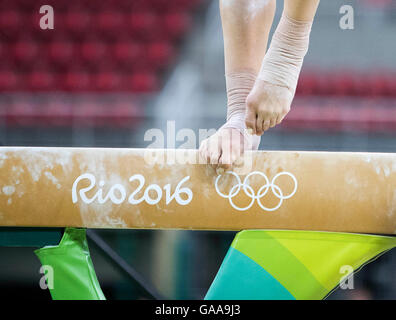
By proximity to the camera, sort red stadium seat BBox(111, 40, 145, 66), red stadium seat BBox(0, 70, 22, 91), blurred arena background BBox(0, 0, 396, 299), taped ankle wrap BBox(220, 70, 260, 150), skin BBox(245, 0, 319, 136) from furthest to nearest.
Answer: red stadium seat BBox(111, 40, 145, 66) → red stadium seat BBox(0, 70, 22, 91) → blurred arena background BBox(0, 0, 396, 299) → taped ankle wrap BBox(220, 70, 260, 150) → skin BBox(245, 0, 319, 136)

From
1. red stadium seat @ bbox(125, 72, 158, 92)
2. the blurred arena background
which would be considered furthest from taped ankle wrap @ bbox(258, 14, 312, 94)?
red stadium seat @ bbox(125, 72, 158, 92)

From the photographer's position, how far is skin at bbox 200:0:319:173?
0.75 meters

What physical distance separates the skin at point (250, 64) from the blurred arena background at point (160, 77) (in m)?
1.11

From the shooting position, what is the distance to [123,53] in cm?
280

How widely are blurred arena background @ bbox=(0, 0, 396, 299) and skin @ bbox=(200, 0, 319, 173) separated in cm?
111

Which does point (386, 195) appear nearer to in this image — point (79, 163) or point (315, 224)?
point (315, 224)

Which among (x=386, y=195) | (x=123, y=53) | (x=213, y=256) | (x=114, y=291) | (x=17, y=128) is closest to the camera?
(x=386, y=195)

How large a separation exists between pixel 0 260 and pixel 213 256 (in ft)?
2.91

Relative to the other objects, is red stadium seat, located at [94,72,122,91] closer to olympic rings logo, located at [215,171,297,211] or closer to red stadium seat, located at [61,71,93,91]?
red stadium seat, located at [61,71,93,91]

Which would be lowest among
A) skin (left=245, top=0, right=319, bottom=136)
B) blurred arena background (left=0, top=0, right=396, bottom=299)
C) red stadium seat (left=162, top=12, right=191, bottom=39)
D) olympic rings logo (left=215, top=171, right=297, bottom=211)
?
olympic rings logo (left=215, top=171, right=297, bottom=211)

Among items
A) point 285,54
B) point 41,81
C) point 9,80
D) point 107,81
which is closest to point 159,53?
point 107,81

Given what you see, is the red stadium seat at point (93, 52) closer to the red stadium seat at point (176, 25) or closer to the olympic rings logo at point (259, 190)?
the red stadium seat at point (176, 25)

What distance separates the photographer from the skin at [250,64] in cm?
75

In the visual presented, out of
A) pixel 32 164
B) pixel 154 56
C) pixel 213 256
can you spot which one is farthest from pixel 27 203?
pixel 154 56
